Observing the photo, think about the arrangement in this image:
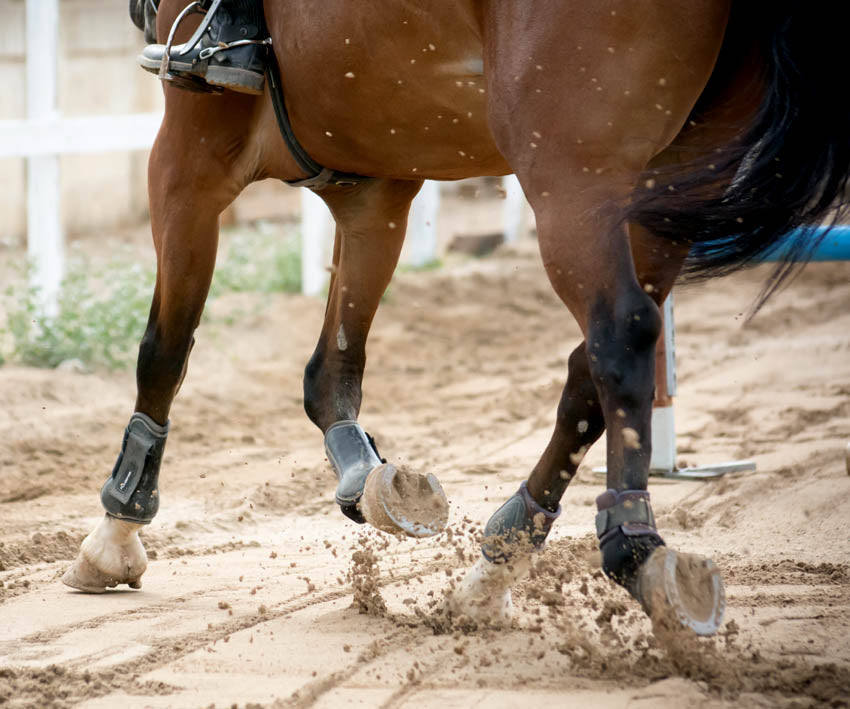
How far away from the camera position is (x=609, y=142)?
2.01 m

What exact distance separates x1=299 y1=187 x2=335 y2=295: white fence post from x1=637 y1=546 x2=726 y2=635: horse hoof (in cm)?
598

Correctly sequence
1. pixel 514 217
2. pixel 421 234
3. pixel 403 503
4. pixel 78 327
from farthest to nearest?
pixel 514 217
pixel 421 234
pixel 78 327
pixel 403 503

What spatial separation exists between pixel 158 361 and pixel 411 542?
3.24 feet

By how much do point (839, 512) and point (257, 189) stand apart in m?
11.8

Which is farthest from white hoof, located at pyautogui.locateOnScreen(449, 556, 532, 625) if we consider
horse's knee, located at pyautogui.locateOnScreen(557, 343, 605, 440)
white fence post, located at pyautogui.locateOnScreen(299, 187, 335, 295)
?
white fence post, located at pyautogui.locateOnScreen(299, 187, 335, 295)

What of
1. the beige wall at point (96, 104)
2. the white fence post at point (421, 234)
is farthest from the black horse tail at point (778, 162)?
the beige wall at point (96, 104)

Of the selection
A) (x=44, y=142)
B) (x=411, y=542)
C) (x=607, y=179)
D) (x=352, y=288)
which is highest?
(x=44, y=142)

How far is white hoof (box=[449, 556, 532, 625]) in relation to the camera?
253cm

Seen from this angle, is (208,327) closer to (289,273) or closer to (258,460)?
(289,273)

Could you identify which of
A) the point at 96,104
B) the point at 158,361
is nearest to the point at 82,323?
the point at 158,361

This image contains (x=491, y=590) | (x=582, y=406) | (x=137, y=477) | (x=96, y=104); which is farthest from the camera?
(x=96, y=104)

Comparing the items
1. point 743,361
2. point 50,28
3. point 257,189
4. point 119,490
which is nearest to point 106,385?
point 50,28

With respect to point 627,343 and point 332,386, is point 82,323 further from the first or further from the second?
point 627,343

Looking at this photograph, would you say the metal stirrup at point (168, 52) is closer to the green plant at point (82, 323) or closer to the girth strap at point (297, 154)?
the girth strap at point (297, 154)
